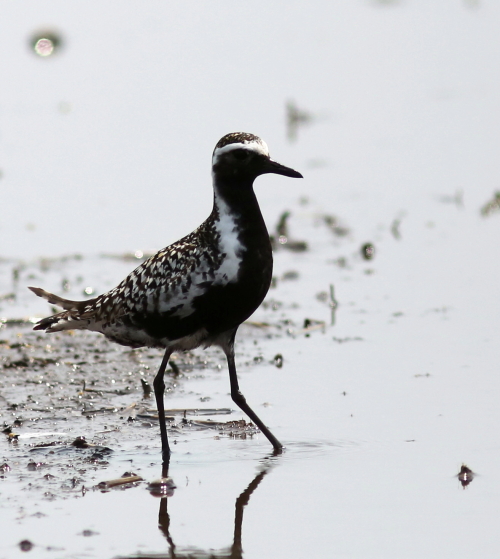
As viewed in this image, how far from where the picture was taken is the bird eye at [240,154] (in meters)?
7.14

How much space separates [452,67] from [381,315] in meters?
8.56

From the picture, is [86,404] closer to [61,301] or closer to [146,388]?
[146,388]

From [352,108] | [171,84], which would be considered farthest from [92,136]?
[352,108]

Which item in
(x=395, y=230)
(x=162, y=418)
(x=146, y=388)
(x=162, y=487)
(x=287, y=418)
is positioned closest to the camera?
(x=162, y=487)

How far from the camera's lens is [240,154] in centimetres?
716

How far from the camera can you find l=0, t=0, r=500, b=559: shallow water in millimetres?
6316

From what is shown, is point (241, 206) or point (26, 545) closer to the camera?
point (26, 545)

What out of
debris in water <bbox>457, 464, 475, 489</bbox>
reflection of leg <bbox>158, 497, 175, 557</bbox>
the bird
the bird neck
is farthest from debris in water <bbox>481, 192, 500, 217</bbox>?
reflection of leg <bbox>158, 497, 175, 557</bbox>

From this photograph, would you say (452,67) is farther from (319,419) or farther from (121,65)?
(319,419)

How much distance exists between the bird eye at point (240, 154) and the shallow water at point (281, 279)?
5.95 feet

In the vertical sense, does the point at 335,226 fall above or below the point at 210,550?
above

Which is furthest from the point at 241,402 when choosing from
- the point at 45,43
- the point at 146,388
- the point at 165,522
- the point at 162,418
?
the point at 45,43

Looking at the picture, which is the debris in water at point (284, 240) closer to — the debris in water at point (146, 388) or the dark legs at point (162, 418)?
the debris in water at point (146, 388)

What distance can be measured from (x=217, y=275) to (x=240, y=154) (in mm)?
751
